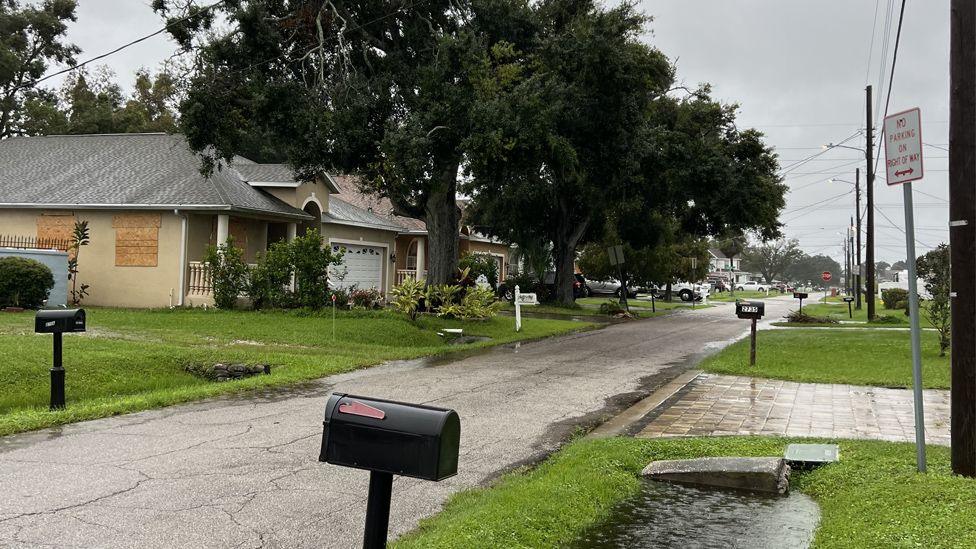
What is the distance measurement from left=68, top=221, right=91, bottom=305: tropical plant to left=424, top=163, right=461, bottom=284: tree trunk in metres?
10.4

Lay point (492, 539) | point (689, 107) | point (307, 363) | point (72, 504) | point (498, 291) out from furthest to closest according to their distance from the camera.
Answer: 1. point (498, 291)
2. point (689, 107)
3. point (307, 363)
4. point (72, 504)
5. point (492, 539)

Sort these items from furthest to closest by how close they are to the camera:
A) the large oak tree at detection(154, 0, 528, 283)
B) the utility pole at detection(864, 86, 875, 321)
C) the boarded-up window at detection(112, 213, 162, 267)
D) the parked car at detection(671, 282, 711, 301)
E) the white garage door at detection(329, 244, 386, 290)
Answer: the parked car at detection(671, 282, 711, 301) → the utility pole at detection(864, 86, 875, 321) → the white garage door at detection(329, 244, 386, 290) → the boarded-up window at detection(112, 213, 162, 267) → the large oak tree at detection(154, 0, 528, 283)

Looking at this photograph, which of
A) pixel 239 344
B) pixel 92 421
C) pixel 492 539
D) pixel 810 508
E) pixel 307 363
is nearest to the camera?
pixel 492 539

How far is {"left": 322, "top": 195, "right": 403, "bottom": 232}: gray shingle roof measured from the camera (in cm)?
2892

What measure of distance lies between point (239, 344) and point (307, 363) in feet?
10.1

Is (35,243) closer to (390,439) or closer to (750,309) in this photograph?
(750,309)

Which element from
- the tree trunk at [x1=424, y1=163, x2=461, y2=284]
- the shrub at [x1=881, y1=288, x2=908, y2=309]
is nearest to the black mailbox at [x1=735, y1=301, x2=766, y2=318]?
the tree trunk at [x1=424, y1=163, x2=461, y2=284]

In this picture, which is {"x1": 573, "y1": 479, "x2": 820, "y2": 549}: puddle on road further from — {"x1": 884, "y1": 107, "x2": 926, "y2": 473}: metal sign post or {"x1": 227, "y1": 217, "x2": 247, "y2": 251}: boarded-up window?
{"x1": 227, "y1": 217, "x2": 247, "y2": 251}: boarded-up window

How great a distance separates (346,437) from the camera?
3.24 metres

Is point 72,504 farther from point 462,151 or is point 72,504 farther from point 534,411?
point 462,151

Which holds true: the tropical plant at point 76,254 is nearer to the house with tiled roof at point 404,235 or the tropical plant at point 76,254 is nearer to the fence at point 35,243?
the fence at point 35,243

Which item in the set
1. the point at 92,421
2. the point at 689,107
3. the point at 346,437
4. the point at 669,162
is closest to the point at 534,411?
the point at 92,421

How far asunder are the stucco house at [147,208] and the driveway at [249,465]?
11.4 meters

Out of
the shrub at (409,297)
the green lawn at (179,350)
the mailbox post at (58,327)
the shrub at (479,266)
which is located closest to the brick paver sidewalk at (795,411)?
the green lawn at (179,350)
